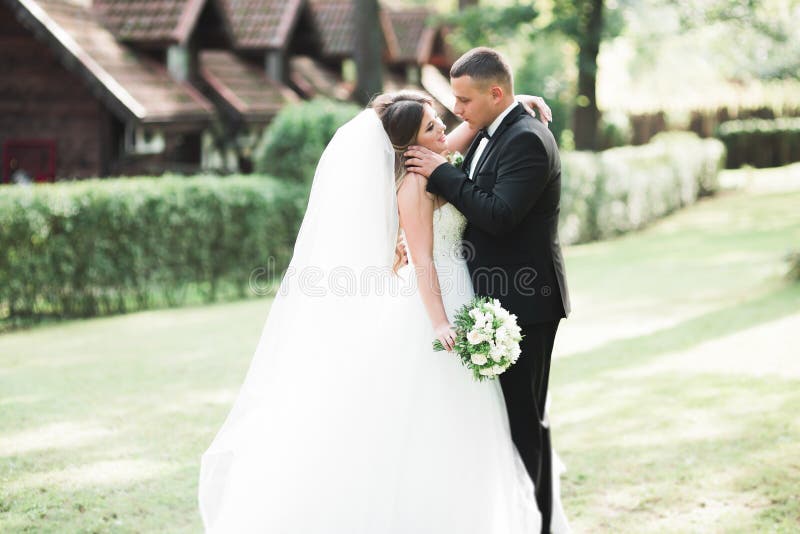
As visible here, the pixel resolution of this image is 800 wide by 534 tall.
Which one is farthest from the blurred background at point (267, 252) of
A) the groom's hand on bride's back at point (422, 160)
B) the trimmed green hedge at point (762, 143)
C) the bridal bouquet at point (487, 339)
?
the trimmed green hedge at point (762, 143)

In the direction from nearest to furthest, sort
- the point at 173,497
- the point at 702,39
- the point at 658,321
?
1. the point at 173,497
2. the point at 658,321
3. the point at 702,39

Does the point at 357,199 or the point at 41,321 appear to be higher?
the point at 357,199

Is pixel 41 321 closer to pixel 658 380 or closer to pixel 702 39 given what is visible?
pixel 658 380

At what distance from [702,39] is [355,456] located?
84.7 feet

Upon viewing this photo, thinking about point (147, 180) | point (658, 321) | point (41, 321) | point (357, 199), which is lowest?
point (41, 321)

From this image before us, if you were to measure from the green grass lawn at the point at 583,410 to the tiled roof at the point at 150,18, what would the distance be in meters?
7.61

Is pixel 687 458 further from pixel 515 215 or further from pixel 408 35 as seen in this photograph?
pixel 408 35

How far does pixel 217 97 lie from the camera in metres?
18.9

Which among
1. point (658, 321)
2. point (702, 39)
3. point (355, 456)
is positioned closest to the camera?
point (355, 456)

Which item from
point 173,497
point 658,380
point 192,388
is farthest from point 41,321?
point 658,380

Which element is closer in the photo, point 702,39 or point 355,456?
point 355,456

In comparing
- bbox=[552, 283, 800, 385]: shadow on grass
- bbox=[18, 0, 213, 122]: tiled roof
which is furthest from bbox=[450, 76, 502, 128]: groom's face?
bbox=[18, 0, 213, 122]: tiled roof

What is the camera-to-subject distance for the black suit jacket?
159 inches

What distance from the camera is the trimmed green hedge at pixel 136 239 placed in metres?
10.7
